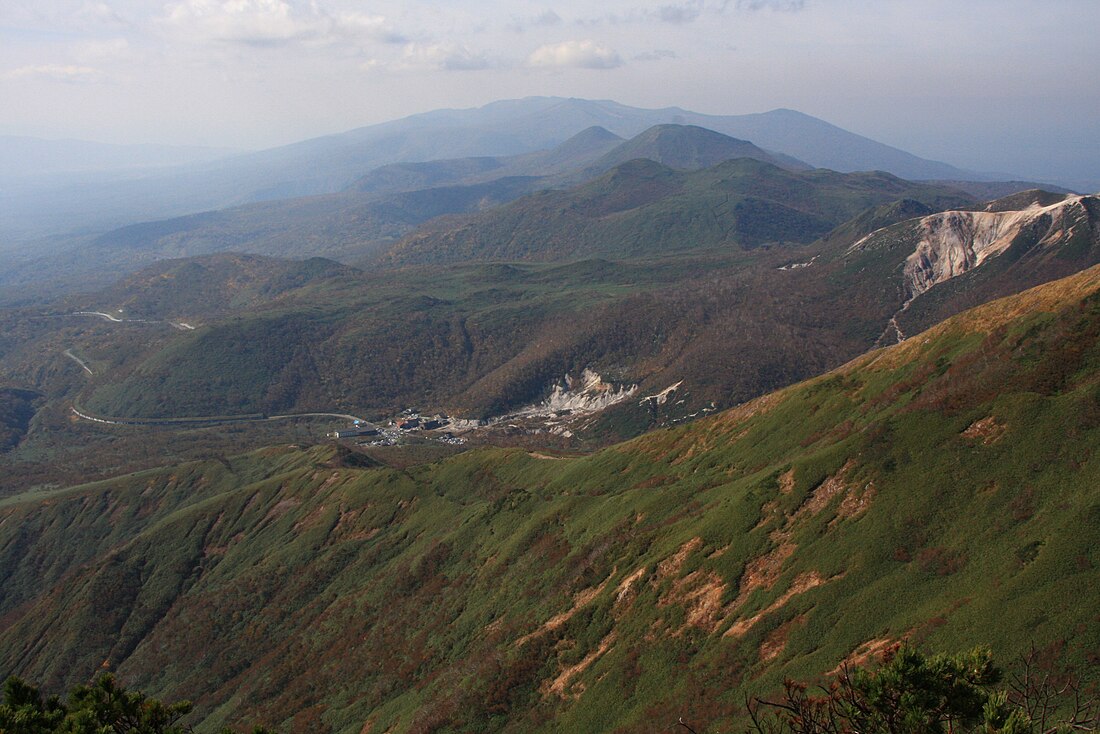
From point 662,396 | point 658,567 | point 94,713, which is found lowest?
point 662,396

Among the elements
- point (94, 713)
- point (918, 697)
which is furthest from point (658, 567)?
point (94, 713)

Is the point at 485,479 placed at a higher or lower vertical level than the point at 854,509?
lower

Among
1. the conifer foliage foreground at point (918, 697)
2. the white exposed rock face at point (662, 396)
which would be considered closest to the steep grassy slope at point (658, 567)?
the conifer foliage foreground at point (918, 697)

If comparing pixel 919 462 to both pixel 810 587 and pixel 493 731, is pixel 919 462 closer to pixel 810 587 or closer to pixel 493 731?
pixel 810 587

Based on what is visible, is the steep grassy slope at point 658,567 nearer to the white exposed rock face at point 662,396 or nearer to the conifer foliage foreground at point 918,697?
the conifer foliage foreground at point 918,697

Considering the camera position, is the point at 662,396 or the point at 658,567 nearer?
the point at 658,567

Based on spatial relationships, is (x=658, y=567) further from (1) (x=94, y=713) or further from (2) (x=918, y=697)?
(1) (x=94, y=713)

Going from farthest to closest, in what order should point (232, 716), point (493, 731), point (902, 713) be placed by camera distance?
point (232, 716) → point (493, 731) → point (902, 713)

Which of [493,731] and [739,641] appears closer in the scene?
[739,641]

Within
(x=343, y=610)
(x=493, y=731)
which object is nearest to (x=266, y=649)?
(x=343, y=610)
